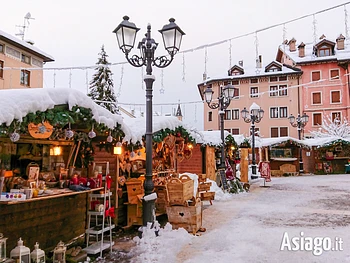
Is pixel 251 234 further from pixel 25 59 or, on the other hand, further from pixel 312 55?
pixel 312 55

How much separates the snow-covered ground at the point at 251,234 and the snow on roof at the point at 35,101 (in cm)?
253

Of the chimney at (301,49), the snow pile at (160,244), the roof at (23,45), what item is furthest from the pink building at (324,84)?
the snow pile at (160,244)

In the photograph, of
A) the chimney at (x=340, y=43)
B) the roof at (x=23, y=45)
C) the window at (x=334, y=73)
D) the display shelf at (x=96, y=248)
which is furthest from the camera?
the chimney at (x=340, y=43)

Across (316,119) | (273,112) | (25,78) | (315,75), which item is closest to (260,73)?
(273,112)

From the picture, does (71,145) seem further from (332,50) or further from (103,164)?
(332,50)

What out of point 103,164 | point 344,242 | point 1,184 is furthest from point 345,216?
point 1,184

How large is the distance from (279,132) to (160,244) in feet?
102

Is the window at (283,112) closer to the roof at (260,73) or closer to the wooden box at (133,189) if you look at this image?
the roof at (260,73)

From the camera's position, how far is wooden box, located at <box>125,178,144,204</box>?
7.24 meters

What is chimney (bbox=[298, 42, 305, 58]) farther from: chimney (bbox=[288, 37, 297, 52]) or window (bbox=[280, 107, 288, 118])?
window (bbox=[280, 107, 288, 118])

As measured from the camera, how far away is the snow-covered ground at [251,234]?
5.07 metres

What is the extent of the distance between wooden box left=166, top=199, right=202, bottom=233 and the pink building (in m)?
29.8

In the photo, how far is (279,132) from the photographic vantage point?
113ft

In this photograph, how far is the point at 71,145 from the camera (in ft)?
20.6
